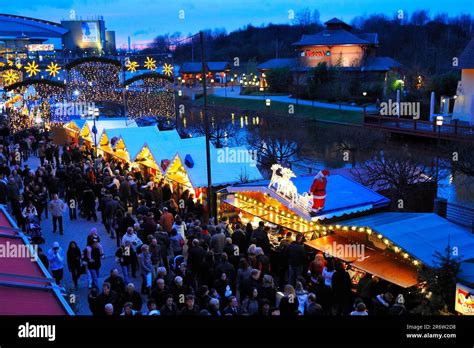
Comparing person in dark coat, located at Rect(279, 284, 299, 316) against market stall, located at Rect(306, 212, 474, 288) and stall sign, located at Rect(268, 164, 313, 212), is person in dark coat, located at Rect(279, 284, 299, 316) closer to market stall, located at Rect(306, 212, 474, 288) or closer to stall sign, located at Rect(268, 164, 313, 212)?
market stall, located at Rect(306, 212, 474, 288)

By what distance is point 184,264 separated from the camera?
952 cm

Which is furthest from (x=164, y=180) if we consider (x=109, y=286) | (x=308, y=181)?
(x=109, y=286)

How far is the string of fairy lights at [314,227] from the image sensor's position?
896cm

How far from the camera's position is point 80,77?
22250 millimetres

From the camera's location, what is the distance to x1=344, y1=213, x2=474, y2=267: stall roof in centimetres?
861

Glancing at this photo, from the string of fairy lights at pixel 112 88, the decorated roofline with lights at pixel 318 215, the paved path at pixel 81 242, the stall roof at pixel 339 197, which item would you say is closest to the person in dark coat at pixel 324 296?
the decorated roofline with lights at pixel 318 215

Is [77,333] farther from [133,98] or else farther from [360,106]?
[360,106]

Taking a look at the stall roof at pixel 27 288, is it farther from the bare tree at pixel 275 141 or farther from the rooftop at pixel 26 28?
the rooftop at pixel 26 28

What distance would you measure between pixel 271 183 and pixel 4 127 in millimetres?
22442

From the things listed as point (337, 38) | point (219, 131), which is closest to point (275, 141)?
point (219, 131)

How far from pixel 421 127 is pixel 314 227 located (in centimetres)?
2301

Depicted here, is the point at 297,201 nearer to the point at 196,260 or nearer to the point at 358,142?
the point at 196,260

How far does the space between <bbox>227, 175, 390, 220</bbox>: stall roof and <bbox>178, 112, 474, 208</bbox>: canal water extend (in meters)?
10.3

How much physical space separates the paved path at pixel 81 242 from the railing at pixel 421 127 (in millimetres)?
19999
